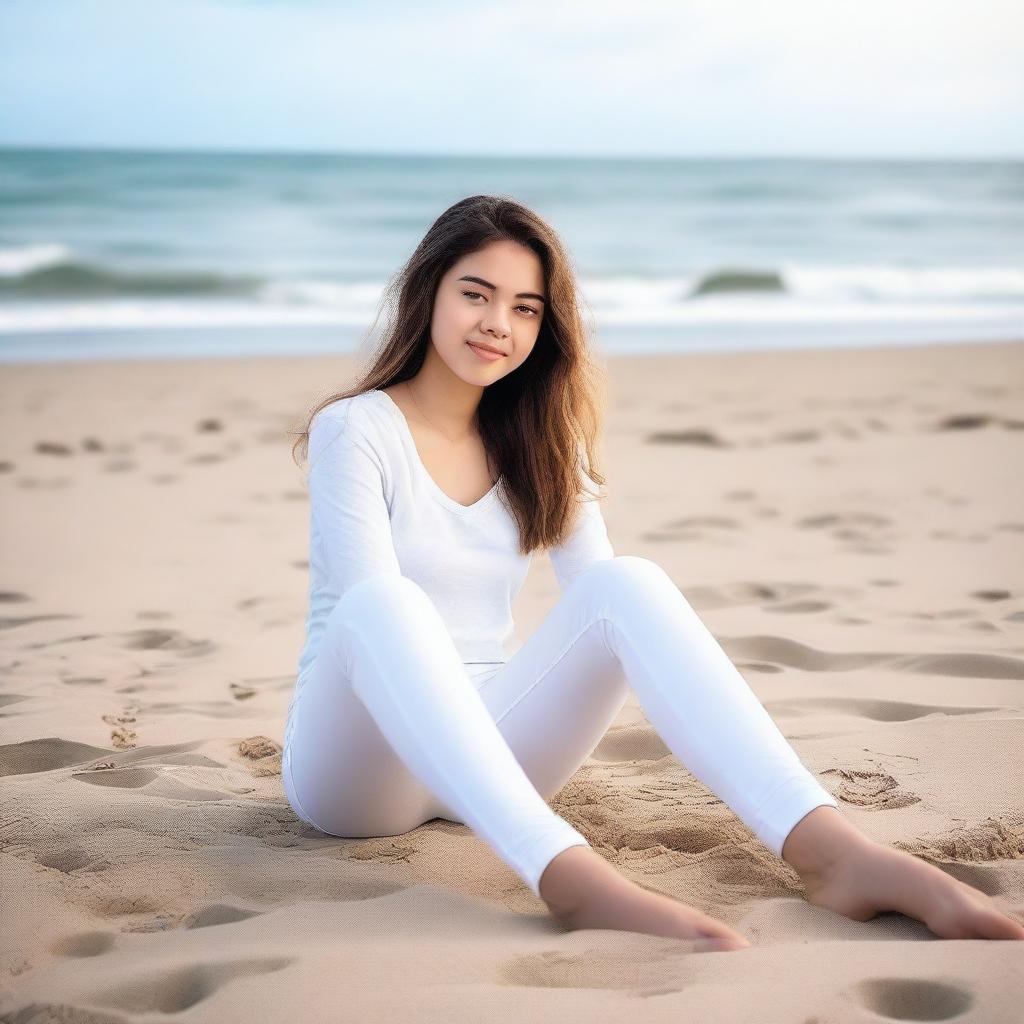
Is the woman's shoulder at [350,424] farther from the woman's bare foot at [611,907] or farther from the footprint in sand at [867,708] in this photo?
the footprint in sand at [867,708]

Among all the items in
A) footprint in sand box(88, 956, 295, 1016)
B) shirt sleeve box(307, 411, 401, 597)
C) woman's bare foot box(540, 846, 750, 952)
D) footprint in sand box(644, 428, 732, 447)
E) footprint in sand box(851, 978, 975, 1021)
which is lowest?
footprint in sand box(88, 956, 295, 1016)

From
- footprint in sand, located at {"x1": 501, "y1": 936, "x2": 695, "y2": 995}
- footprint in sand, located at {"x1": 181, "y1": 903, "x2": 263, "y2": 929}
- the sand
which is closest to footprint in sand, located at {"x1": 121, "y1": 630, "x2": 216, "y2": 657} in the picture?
the sand

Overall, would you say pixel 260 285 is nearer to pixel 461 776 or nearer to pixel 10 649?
pixel 10 649

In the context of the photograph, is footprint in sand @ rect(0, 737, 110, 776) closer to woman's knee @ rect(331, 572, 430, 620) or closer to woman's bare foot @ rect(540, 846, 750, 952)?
woman's knee @ rect(331, 572, 430, 620)

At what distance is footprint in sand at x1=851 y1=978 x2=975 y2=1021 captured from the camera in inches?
66.2

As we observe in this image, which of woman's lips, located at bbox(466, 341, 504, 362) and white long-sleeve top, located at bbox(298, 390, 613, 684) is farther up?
woman's lips, located at bbox(466, 341, 504, 362)

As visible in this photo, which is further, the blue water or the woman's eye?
the blue water

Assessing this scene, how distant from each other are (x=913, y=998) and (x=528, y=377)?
1.57m

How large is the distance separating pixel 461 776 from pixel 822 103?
27.4m

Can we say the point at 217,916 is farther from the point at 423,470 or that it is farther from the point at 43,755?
the point at 43,755

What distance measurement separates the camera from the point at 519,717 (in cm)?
235

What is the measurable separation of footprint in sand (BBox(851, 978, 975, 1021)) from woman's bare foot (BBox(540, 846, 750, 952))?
7.8 inches

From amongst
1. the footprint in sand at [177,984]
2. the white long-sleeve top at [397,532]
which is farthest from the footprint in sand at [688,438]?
the footprint in sand at [177,984]

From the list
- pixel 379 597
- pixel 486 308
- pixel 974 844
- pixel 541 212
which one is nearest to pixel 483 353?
pixel 486 308
